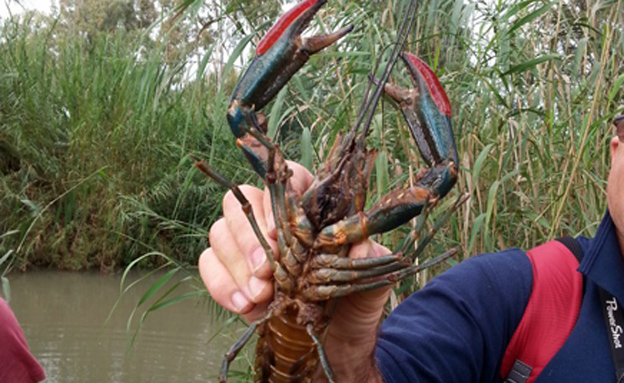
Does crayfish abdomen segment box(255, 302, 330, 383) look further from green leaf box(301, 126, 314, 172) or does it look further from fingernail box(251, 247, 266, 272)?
green leaf box(301, 126, 314, 172)

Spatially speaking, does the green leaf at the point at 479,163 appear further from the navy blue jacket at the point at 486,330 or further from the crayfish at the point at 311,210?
the crayfish at the point at 311,210

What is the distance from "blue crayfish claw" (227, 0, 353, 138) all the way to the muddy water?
4530 millimetres

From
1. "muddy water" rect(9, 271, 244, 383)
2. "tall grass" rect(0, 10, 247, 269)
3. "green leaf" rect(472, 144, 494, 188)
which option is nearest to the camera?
"green leaf" rect(472, 144, 494, 188)

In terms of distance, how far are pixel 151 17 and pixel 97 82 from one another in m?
20.0

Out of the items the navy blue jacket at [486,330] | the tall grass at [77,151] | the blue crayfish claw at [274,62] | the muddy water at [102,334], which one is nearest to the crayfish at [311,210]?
the blue crayfish claw at [274,62]

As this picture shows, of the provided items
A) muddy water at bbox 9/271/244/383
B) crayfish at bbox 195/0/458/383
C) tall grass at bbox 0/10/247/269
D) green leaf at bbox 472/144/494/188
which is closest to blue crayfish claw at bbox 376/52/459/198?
Answer: crayfish at bbox 195/0/458/383

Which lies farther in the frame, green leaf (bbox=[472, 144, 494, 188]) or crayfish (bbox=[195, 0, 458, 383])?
green leaf (bbox=[472, 144, 494, 188])

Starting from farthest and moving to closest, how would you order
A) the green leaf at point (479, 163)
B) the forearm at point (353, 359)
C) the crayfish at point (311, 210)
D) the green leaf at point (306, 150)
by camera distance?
1. the green leaf at point (306, 150)
2. the green leaf at point (479, 163)
3. the forearm at point (353, 359)
4. the crayfish at point (311, 210)

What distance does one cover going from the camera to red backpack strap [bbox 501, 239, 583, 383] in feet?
5.08

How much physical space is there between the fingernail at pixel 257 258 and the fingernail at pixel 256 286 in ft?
0.06

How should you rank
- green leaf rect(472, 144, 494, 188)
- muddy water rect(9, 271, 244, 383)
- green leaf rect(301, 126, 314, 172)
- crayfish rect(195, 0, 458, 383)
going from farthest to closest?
muddy water rect(9, 271, 244, 383) < green leaf rect(301, 126, 314, 172) < green leaf rect(472, 144, 494, 188) < crayfish rect(195, 0, 458, 383)

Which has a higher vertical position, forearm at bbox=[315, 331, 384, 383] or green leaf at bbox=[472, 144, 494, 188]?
green leaf at bbox=[472, 144, 494, 188]

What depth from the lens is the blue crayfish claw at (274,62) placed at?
1.34 meters

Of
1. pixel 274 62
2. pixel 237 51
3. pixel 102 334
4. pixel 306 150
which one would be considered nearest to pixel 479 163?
pixel 306 150
